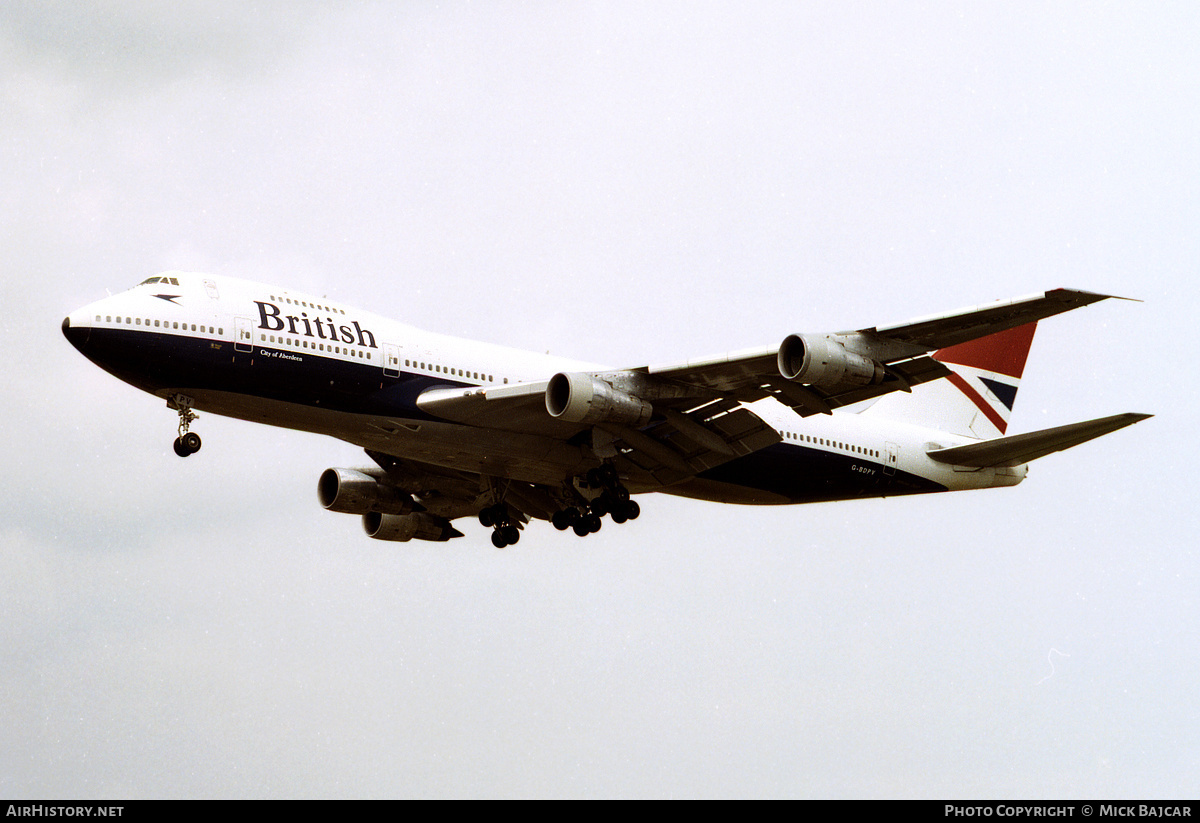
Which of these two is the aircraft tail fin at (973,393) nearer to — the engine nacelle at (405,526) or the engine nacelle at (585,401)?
the engine nacelle at (585,401)

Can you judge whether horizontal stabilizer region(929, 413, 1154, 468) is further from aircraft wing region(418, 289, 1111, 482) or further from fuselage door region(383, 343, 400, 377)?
fuselage door region(383, 343, 400, 377)

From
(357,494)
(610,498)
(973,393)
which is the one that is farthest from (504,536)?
(973,393)

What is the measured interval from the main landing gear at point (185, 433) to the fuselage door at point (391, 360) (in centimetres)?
441

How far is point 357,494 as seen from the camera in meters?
36.9

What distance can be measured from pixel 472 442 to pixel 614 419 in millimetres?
3740

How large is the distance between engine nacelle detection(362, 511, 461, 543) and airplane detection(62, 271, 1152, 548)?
2.0 inches

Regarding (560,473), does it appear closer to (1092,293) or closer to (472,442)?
(472,442)

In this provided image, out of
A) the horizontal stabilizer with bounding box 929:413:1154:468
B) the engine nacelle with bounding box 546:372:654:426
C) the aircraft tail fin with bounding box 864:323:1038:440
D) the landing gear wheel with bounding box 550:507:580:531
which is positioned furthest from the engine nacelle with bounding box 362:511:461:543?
the horizontal stabilizer with bounding box 929:413:1154:468

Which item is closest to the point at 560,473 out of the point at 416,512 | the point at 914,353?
the point at 416,512

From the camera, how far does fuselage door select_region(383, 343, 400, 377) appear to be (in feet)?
99.0

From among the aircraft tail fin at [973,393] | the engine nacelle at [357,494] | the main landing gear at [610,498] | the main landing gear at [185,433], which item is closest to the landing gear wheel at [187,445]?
the main landing gear at [185,433]

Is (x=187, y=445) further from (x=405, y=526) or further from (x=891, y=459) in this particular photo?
(x=891, y=459)
